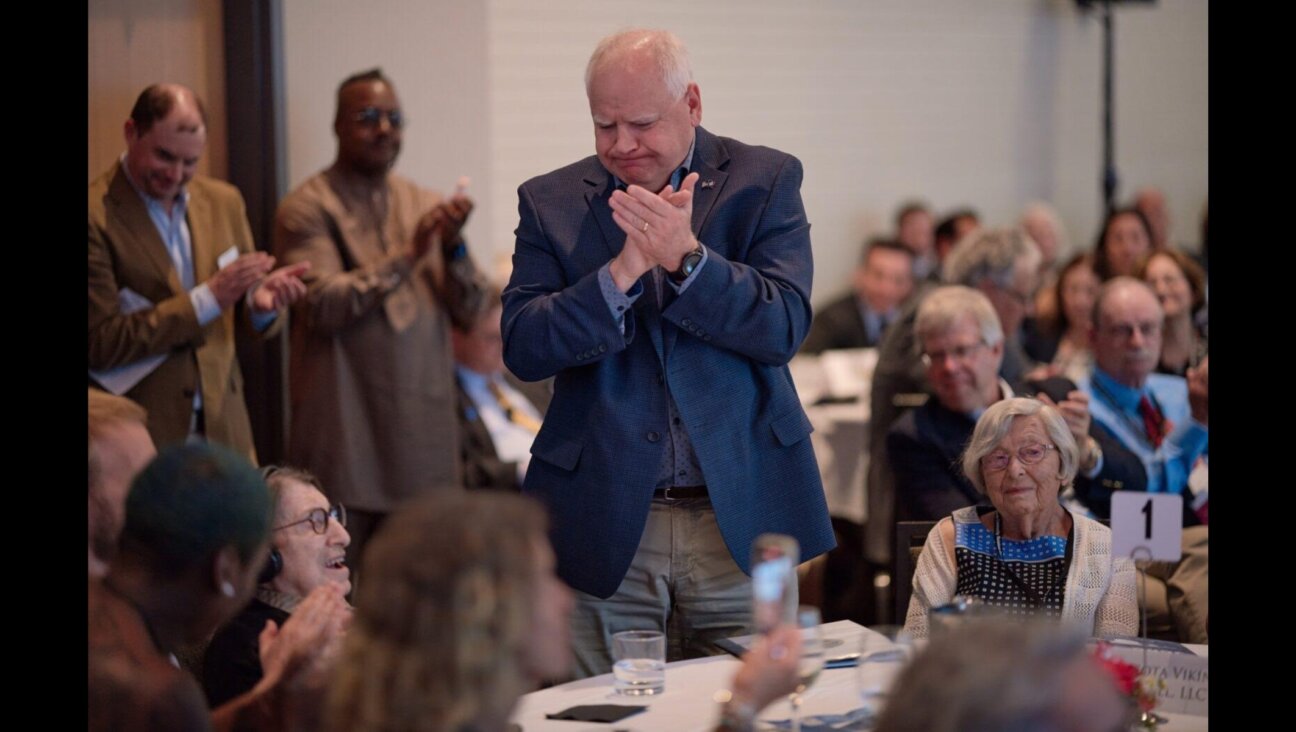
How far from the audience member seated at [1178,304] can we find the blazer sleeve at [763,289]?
2492mm

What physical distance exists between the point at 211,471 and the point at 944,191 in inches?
296

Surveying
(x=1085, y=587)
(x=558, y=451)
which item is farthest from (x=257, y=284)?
(x=1085, y=587)

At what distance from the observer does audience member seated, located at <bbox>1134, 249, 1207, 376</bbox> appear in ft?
16.0

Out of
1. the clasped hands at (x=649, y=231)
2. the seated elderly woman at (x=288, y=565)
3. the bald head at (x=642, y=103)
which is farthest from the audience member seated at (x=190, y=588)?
the bald head at (x=642, y=103)

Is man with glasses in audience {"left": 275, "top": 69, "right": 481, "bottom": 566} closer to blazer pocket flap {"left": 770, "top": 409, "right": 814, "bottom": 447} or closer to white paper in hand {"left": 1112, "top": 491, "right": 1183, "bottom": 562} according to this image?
blazer pocket flap {"left": 770, "top": 409, "right": 814, "bottom": 447}

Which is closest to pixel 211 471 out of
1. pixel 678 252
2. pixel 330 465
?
pixel 678 252

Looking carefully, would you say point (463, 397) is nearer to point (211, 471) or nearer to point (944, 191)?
point (211, 471)

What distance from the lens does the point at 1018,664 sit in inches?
57.2

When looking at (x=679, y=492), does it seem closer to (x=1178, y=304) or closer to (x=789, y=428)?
(x=789, y=428)

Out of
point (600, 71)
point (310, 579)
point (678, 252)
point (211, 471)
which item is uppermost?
point (600, 71)

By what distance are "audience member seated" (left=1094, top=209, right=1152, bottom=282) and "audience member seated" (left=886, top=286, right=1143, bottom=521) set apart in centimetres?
310

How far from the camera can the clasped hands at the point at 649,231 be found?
2.49m

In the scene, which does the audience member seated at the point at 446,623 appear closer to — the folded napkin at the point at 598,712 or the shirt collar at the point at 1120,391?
the folded napkin at the point at 598,712

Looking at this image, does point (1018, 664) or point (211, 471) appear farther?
point (211, 471)
